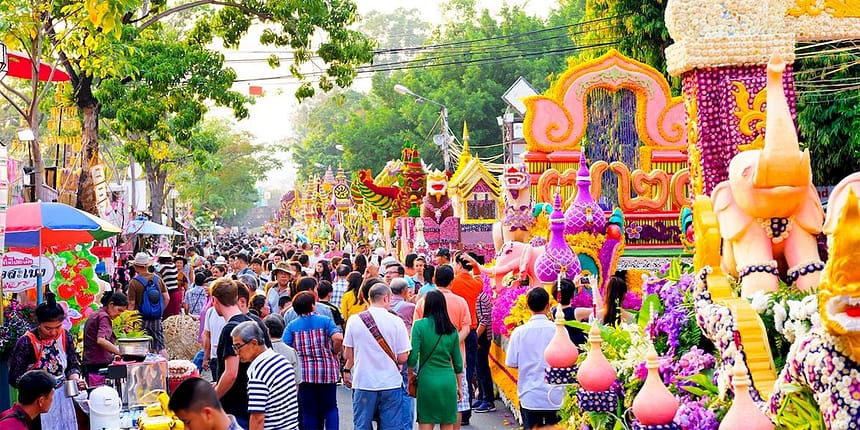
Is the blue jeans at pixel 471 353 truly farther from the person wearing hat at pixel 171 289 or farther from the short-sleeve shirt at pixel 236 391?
the person wearing hat at pixel 171 289

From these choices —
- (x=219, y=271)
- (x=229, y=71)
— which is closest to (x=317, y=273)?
(x=219, y=271)

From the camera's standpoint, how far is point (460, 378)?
31.8 ft

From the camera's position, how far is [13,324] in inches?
418

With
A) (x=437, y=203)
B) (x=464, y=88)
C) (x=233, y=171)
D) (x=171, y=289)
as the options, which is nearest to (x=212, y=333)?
(x=171, y=289)

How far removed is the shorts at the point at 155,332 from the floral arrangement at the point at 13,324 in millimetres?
2193

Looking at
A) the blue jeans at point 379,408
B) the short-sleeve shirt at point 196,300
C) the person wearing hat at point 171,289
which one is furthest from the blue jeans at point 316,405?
→ the person wearing hat at point 171,289

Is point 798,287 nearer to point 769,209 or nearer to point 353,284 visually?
point 769,209

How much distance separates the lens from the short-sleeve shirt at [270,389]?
23.3ft

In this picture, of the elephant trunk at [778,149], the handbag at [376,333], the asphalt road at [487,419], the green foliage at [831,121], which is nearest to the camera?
the elephant trunk at [778,149]

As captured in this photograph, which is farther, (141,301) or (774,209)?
(141,301)

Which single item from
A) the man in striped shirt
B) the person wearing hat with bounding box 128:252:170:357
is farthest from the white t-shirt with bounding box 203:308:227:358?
the person wearing hat with bounding box 128:252:170:357

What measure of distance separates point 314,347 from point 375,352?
0.56m

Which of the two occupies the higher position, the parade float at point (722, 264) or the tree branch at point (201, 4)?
the tree branch at point (201, 4)

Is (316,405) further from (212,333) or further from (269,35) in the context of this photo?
(269,35)
